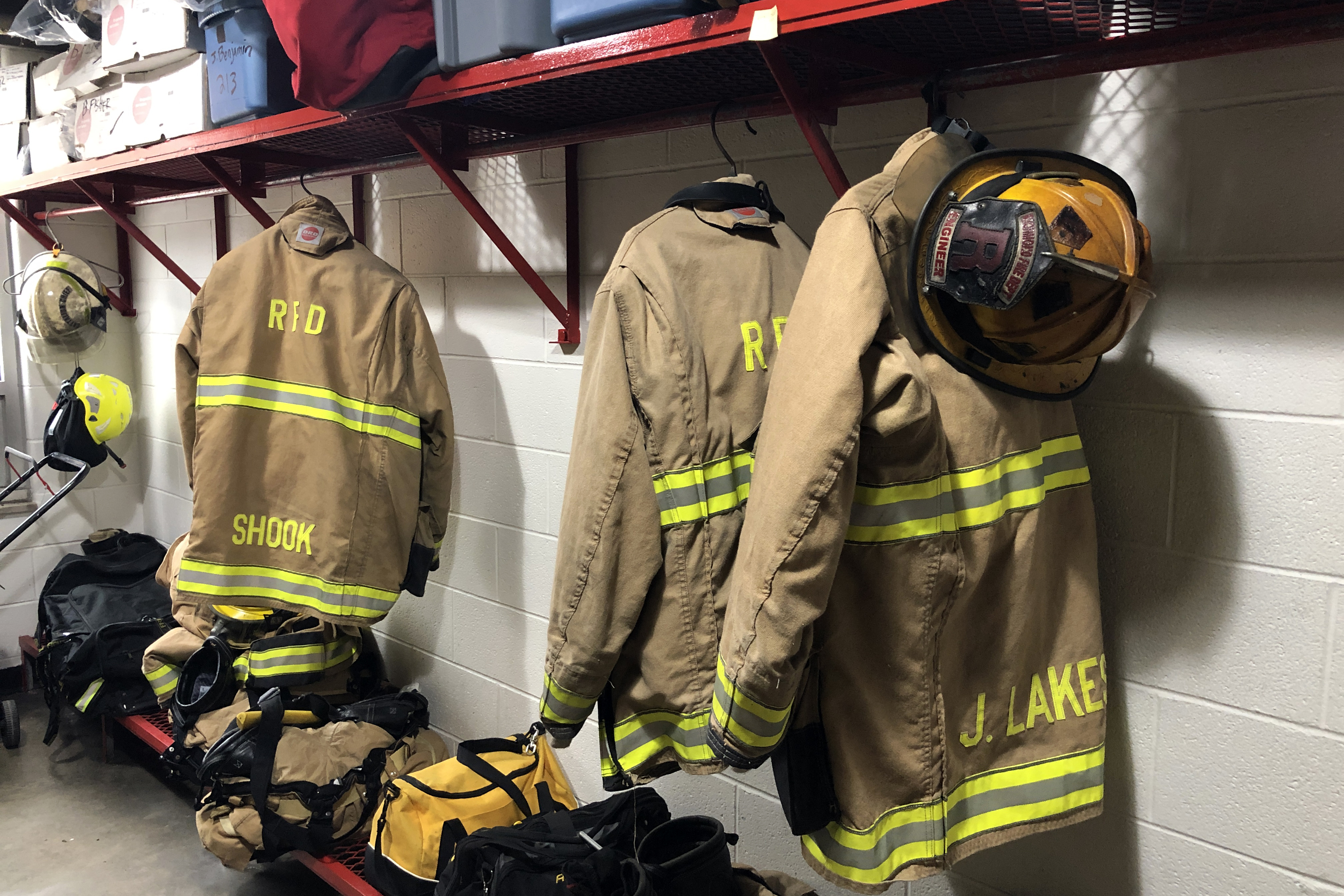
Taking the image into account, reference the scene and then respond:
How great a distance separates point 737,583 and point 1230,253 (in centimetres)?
81

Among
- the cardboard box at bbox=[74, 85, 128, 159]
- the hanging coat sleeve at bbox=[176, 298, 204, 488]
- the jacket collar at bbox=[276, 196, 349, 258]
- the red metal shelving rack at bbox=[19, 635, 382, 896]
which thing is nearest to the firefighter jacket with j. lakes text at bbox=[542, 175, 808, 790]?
the red metal shelving rack at bbox=[19, 635, 382, 896]

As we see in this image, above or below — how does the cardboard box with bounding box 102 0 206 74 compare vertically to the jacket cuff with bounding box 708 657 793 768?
above

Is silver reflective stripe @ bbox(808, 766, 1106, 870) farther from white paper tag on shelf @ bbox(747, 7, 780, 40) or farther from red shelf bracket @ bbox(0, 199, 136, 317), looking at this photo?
red shelf bracket @ bbox(0, 199, 136, 317)

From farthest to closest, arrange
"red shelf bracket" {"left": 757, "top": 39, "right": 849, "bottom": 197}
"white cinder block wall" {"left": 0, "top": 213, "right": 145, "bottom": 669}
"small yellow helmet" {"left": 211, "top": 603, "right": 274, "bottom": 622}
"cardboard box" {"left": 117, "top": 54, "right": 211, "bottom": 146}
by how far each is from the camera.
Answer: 1. "white cinder block wall" {"left": 0, "top": 213, "right": 145, "bottom": 669}
2. "small yellow helmet" {"left": 211, "top": 603, "right": 274, "bottom": 622}
3. "cardboard box" {"left": 117, "top": 54, "right": 211, "bottom": 146}
4. "red shelf bracket" {"left": 757, "top": 39, "right": 849, "bottom": 197}

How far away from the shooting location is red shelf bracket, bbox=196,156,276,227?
2.55 metres

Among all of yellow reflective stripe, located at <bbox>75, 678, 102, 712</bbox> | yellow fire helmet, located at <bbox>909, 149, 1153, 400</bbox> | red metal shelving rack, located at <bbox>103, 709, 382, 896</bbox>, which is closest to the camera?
yellow fire helmet, located at <bbox>909, 149, 1153, 400</bbox>

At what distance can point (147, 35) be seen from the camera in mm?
2607

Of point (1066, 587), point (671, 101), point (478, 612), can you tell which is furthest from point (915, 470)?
point (478, 612)

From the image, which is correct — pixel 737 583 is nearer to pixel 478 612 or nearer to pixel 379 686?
pixel 478 612

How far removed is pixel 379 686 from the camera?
2.84 m

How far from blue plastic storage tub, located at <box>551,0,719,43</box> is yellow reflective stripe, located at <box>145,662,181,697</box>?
2301mm

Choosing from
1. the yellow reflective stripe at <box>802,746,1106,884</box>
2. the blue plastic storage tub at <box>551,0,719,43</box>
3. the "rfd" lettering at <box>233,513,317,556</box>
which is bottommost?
the yellow reflective stripe at <box>802,746,1106,884</box>

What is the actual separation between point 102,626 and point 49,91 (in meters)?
1.81

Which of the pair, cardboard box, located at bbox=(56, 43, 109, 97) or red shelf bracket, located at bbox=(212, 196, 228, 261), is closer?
cardboard box, located at bbox=(56, 43, 109, 97)
